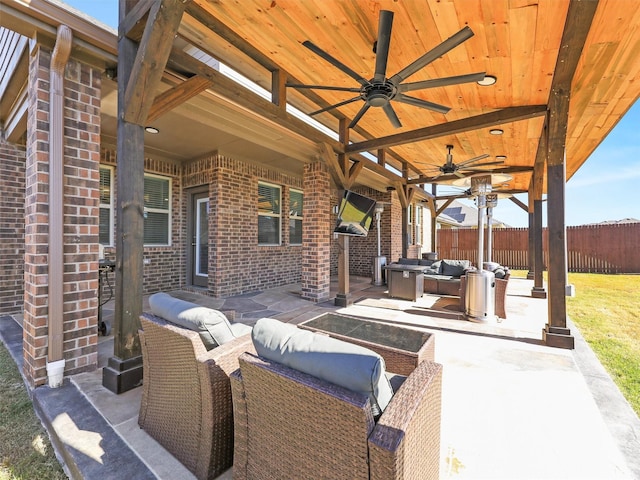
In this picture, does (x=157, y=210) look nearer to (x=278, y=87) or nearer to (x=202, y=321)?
(x=278, y=87)

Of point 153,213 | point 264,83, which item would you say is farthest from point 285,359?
point 153,213

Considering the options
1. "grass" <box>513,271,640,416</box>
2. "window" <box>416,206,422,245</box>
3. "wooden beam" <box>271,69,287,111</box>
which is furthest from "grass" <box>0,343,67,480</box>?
"window" <box>416,206,422,245</box>

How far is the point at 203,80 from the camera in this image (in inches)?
107

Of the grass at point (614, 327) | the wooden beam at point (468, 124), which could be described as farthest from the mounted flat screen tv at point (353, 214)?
the grass at point (614, 327)

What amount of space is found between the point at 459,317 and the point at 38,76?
18.3ft

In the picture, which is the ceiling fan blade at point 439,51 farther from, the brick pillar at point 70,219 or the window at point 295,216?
the window at point 295,216

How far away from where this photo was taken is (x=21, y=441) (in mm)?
1898

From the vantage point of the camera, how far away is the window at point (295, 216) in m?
7.55

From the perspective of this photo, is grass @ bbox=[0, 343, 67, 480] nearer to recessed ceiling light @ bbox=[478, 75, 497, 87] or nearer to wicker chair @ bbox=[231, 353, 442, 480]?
wicker chair @ bbox=[231, 353, 442, 480]

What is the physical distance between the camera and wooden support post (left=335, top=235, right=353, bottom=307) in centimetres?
530

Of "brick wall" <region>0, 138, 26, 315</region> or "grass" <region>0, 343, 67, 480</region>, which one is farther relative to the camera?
"brick wall" <region>0, 138, 26, 315</region>

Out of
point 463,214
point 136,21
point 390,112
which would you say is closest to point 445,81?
point 390,112

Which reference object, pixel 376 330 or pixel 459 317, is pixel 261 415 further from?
pixel 459 317

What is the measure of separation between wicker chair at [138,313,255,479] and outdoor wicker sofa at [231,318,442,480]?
A: 157 millimetres
